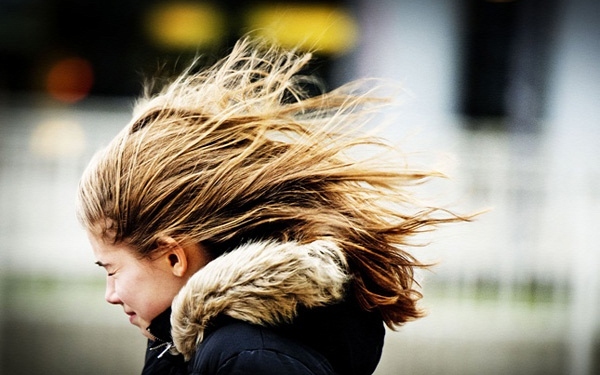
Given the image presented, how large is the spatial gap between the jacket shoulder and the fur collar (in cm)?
3

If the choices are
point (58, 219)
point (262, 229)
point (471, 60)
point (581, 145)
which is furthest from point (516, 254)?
point (262, 229)

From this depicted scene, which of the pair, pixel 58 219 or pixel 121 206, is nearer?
pixel 121 206

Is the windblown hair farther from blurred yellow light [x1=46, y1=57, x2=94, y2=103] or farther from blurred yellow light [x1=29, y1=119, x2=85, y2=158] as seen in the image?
blurred yellow light [x1=46, y1=57, x2=94, y2=103]

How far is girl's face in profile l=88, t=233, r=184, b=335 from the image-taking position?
1.65 metres

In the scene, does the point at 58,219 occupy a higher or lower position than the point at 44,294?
higher

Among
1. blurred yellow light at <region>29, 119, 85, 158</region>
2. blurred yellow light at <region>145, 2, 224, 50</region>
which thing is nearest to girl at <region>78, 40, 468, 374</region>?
blurred yellow light at <region>29, 119, 85, 158</region>

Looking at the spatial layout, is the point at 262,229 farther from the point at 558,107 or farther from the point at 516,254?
the point at 558,107

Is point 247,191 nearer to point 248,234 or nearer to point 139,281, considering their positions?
point 248,234

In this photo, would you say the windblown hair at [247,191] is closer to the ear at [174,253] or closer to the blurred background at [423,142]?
the ear at [174,253]

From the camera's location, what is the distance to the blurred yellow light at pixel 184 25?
18.1ft

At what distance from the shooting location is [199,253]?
1.63m

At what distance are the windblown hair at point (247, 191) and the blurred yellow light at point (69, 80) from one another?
389cm

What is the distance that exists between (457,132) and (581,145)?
0.70 m

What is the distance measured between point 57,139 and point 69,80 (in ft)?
1.32
